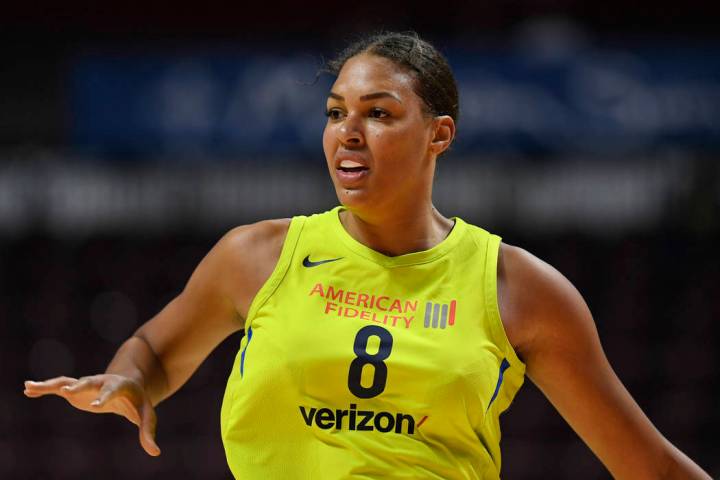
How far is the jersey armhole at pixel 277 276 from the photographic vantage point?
223cm

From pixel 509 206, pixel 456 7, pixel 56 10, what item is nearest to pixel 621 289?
pixel 509 206

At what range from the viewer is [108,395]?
218 cm

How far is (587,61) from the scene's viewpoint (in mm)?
6492

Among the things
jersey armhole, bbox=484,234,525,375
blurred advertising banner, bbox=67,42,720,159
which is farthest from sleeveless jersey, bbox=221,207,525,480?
blurred advertising banner, bbox=67,42,720,159

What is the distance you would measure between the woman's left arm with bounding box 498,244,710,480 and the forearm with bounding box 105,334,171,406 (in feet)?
2.56

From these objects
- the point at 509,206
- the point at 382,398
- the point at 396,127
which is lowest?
the point at 509,206

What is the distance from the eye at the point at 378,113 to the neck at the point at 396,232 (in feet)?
0.68

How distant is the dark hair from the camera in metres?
2.26

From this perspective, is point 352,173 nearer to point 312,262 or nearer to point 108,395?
point 312,262

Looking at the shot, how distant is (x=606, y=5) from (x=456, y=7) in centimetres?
103

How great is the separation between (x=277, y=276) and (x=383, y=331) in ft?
0.84

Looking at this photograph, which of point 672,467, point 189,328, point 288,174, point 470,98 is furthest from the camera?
point 288,174

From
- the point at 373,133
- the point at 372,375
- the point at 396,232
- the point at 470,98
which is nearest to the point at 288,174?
the point at 470,98

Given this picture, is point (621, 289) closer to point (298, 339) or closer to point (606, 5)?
point (606, 5)
